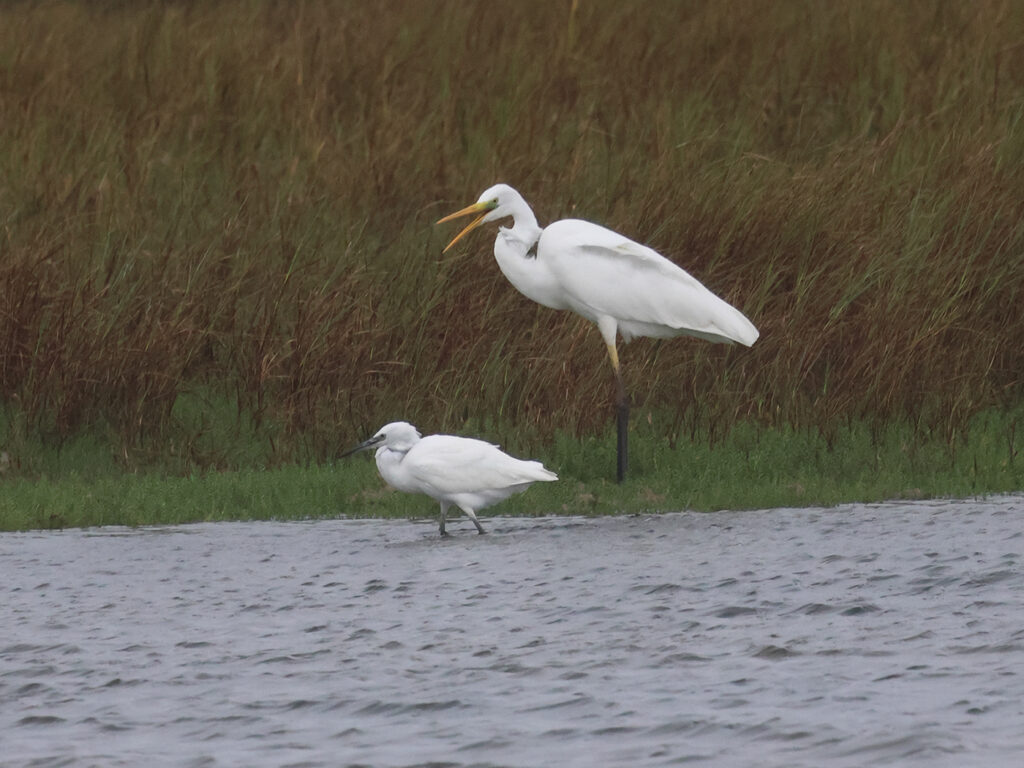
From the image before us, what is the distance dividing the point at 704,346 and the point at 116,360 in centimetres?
333

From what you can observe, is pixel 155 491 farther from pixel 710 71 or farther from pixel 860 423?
pixel 710 71

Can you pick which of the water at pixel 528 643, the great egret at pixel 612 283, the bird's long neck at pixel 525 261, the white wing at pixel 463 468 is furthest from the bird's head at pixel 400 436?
the bird's long neck at pixel 525 261

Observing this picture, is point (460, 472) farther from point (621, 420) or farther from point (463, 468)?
point (621, 420)

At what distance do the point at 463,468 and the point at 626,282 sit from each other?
2235mm

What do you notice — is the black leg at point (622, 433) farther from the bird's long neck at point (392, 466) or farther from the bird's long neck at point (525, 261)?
the bird's long neck at point (392, 466)

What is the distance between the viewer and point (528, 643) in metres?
6.31

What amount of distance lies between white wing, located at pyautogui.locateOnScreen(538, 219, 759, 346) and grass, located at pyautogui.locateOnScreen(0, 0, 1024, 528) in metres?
0.57

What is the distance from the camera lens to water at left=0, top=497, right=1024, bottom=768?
5.18m

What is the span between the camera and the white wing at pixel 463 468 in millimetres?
8352

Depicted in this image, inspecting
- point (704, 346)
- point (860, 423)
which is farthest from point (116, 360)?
point (860, 423)

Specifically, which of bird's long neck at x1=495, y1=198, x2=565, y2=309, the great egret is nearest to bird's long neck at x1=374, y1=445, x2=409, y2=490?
the great egret

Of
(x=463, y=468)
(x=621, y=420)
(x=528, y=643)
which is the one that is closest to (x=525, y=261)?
(x=621, y=420)

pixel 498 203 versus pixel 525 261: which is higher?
pixel 498 203

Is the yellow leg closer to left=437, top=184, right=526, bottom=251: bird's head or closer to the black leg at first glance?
the black leg
